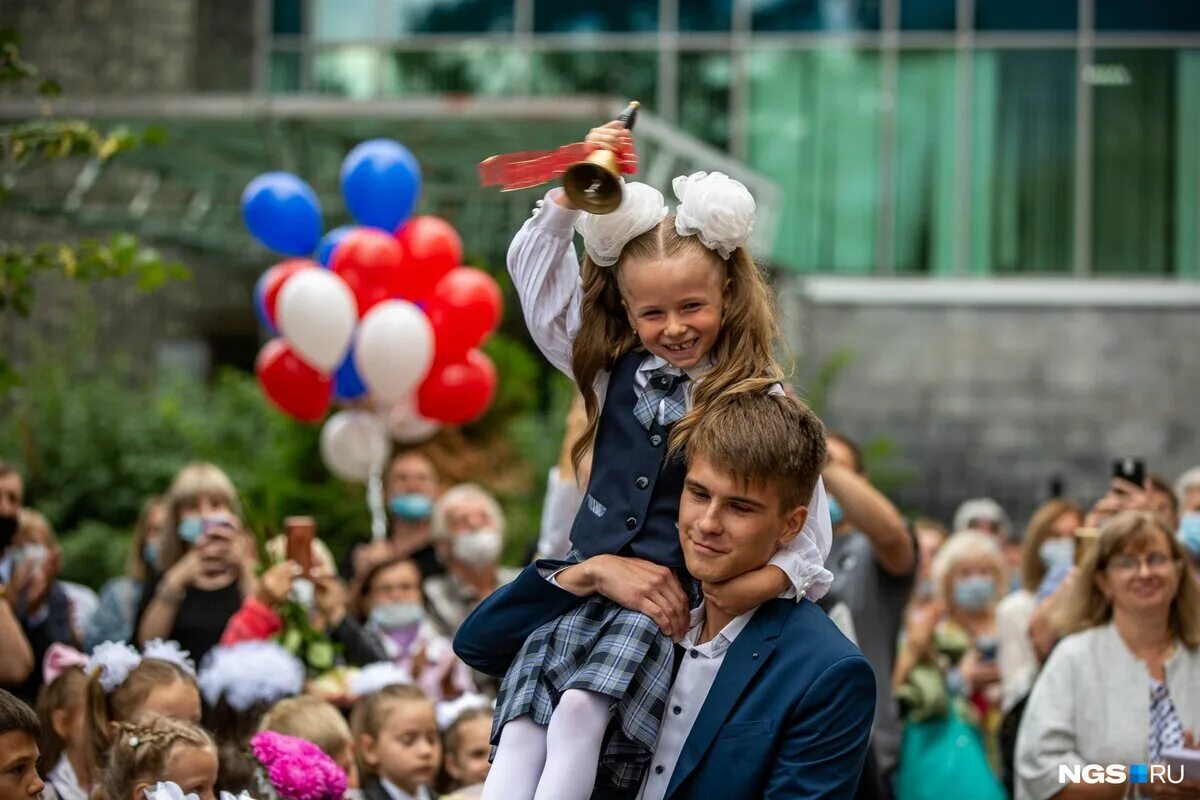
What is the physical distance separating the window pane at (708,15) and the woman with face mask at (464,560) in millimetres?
10672

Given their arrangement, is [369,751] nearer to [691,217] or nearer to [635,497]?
[635,497]

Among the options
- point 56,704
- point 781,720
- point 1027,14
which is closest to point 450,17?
point 1027,14

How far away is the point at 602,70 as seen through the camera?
17.8m

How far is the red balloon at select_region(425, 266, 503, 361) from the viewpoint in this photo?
32.5 ft

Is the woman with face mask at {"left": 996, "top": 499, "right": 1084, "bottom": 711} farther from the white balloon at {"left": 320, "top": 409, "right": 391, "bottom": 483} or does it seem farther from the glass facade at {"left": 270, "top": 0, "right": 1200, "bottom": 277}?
the glass facade at {"left": 270, "top": 0, "right": 1200, "bottom": 277}

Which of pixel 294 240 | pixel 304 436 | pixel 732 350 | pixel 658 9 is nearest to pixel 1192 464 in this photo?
pixel 658 9

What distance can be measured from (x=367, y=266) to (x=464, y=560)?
7.96 ft

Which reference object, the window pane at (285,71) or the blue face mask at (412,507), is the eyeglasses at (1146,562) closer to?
the blue face mask at (412,507)

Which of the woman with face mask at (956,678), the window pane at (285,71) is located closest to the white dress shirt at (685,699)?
the woman with face mask at (956,678)

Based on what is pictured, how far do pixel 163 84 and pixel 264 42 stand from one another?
1.19m

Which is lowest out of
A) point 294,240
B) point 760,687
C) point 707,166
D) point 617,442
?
point 760,687

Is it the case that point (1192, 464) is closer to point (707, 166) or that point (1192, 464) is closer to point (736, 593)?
point (707, 166)

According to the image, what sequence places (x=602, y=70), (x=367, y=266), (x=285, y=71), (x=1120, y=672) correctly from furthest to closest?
(x=285, y=71) < (x=602, y=70) < (x=367, y=266) < (x=1120, y=672)

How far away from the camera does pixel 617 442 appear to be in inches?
136
